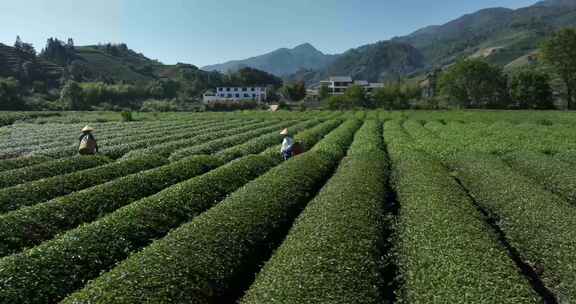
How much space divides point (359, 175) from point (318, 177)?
6.20 ft

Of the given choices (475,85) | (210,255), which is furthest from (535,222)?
(475,85)

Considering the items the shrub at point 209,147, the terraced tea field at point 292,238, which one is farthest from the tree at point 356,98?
the terraced tea field at point 292,238

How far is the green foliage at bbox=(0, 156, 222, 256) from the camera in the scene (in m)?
10.3

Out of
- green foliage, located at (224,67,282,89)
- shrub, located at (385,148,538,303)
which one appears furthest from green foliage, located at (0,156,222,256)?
green foliage, located at (224,67,282,89)

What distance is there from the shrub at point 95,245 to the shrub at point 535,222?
9.02 metres

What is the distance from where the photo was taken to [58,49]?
655 ft

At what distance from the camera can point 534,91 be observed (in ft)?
273

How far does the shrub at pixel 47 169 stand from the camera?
16.8 metres

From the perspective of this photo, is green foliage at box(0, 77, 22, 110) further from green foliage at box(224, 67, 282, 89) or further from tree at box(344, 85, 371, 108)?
green foliage at box(224, 67, 282, 89)

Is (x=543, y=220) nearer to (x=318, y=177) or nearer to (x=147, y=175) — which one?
(x=318, y=177)

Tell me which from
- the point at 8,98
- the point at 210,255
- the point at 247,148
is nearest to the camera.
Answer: the point at 210,255

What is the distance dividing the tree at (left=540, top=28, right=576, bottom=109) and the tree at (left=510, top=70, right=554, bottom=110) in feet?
9.99

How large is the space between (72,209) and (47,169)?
305 inches

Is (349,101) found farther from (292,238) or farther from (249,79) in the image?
(292,238)
